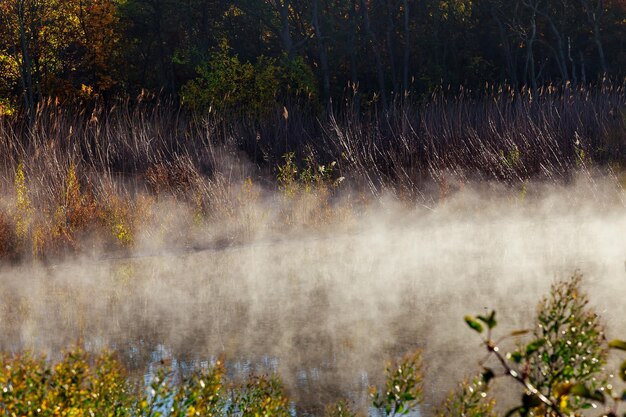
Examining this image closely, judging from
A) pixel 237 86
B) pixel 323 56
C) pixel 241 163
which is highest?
pixel 323 56

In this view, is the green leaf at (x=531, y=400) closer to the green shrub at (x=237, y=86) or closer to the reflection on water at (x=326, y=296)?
the reflection on water at (x=326, y=296)

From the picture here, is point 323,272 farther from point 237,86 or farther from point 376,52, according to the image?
point 376,52

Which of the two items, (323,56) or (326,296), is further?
(323,56)

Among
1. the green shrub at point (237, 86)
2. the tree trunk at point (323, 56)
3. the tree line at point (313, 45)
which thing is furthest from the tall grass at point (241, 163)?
the tree trunk at point (323, 56)

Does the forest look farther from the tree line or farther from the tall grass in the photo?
the tree line

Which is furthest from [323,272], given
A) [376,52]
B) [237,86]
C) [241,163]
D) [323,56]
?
[376,52]

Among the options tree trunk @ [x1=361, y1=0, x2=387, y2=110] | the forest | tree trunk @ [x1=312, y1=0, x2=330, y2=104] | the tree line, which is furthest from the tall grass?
tree trunk @ [x1=361, y1=0, x2=387, y2=110]

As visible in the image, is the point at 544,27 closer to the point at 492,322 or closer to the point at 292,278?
the point at 292,278

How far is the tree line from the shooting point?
21609 millimetres

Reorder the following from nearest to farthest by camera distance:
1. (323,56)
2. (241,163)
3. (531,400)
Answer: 1. (531,400)
2. (241,163)
3. (323,56)

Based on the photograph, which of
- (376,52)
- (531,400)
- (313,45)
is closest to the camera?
(531,400)

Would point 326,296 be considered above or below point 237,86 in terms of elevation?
below

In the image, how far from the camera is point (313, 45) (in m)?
26.0

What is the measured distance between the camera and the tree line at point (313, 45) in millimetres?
21609
